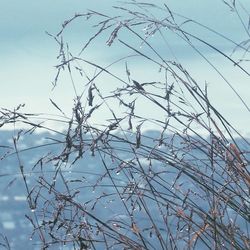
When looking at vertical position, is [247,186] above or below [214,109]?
below

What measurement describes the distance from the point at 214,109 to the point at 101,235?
54cm

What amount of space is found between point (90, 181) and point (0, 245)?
1.25ft

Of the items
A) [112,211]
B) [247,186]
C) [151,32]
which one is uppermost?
[151,32]

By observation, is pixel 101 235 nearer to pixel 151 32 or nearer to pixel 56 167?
pixel 56 167

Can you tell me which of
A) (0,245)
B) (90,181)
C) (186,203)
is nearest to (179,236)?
(186,203)

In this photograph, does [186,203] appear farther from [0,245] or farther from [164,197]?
[0,245]

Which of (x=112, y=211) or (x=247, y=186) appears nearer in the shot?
(x=247, y=186)

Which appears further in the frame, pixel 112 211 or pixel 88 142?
pixel 112 211

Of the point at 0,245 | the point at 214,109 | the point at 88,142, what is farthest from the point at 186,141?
the point at 0,245

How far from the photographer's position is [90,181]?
10.8 ft

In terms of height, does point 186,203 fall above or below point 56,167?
below

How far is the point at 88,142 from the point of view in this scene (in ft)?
10.1

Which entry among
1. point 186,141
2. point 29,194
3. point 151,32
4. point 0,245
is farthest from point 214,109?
point 0,245

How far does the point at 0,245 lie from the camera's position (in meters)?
→ 3.39
